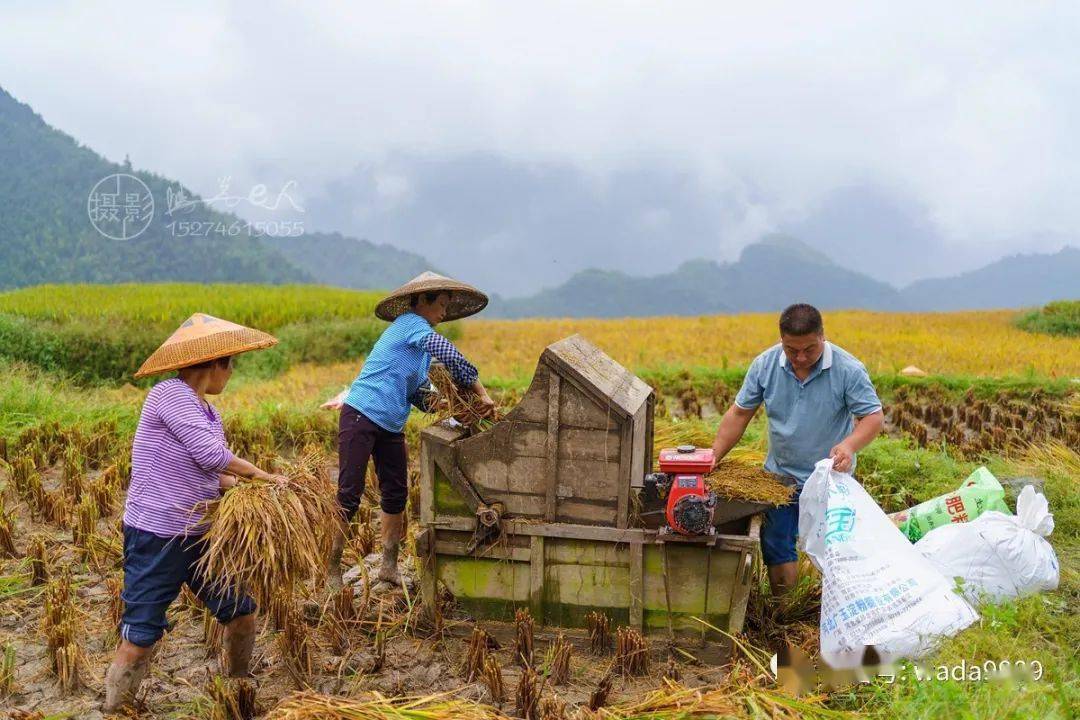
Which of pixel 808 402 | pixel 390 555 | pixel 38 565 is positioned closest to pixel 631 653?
pixel 808 402

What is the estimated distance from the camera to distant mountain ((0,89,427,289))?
61062mm

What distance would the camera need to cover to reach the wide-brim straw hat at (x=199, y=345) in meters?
3.19

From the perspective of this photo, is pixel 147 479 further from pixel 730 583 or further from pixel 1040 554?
pixel 1040 554

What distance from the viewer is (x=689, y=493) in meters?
3.68

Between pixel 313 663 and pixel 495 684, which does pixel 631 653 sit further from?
pixel 313 663

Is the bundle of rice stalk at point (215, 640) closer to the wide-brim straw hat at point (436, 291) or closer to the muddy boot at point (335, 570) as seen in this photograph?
the muddy boot at point (335, 570)

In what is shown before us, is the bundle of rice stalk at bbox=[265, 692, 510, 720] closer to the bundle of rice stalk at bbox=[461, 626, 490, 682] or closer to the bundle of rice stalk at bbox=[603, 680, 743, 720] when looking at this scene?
the bundle of rice stalk at bbox=[603, 680, 743, 720]

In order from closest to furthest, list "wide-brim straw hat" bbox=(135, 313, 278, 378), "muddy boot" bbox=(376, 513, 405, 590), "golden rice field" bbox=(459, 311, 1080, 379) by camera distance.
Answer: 1. "wide-brim straw hat" bbox=(135, 313, 278, 378)
2. "muddy boot" bbox=(376, 513, 405, 590)
3. "golden rice field" bbox=(459, 311, 1080, 379)

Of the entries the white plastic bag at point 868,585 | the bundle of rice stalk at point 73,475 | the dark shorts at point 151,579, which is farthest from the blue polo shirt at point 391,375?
the bundle of rice stalk at point 73,475

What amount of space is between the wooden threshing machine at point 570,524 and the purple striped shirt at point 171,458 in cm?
111

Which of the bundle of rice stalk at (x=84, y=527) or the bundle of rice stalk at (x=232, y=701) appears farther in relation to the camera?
the bundle of rice stalk at (x=84, y=527)

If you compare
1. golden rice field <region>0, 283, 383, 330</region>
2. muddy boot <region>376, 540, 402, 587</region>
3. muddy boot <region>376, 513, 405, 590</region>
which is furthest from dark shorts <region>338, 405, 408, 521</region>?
golden rice field <region>0, 283, 383, 330</region>

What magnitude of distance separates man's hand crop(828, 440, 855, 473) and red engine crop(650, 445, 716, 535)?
0.59 meters

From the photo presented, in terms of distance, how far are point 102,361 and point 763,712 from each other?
14.4m
